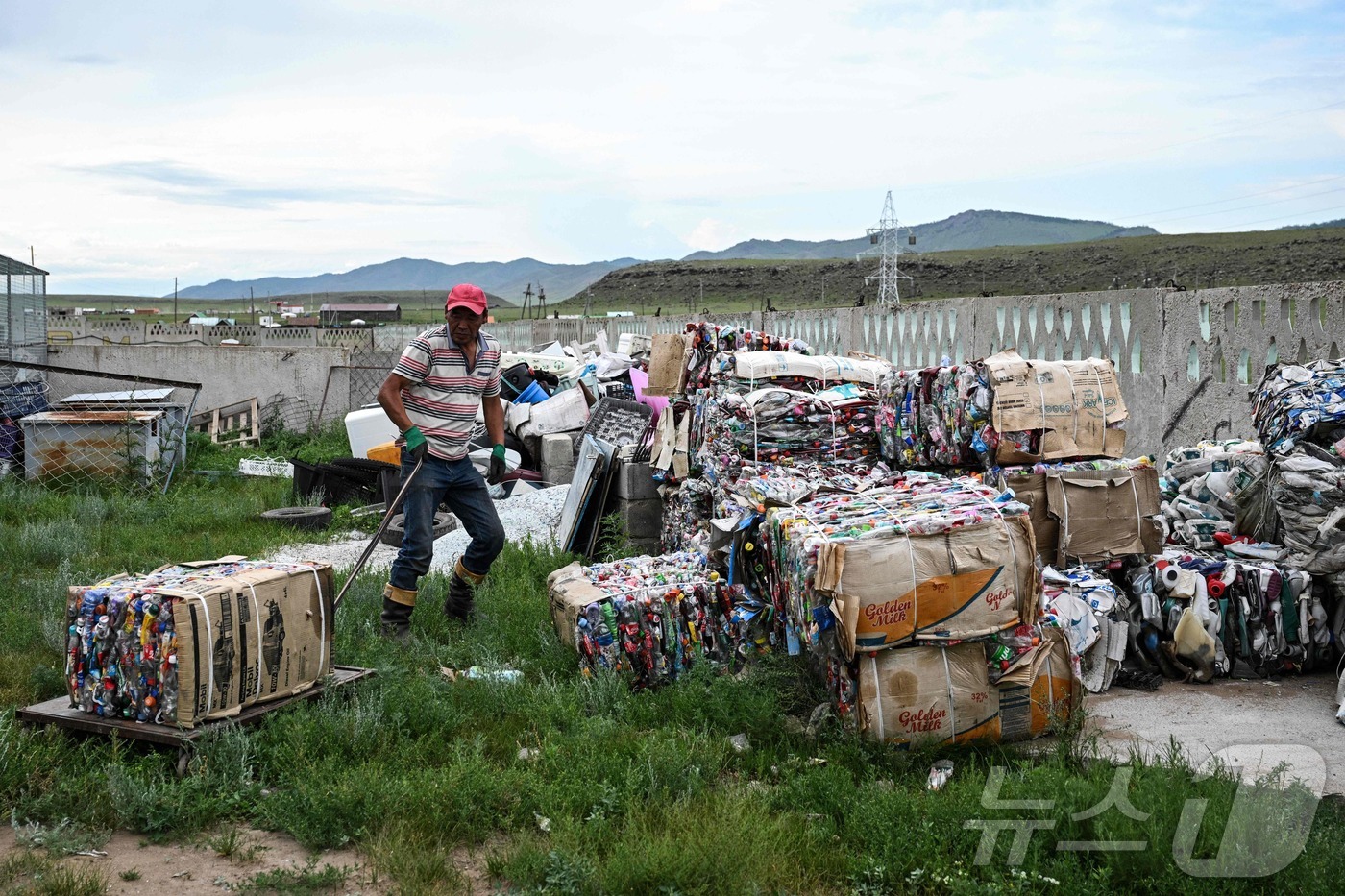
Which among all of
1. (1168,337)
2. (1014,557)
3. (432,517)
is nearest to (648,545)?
(432,517)

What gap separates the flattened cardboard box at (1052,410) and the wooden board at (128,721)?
3756 mm

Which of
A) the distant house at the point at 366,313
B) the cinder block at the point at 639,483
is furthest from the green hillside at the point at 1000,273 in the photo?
the cinder block at the point at 639,483

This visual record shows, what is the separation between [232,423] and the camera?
16.0 m

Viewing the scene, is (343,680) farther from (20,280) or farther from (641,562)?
(20,280)

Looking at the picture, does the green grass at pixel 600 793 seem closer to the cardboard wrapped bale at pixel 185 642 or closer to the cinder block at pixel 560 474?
the cardboard wrapped bale at pixel 185 642

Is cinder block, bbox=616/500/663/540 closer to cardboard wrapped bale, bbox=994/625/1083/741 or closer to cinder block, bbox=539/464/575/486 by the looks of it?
cinder block, bbox=539/464/575/486

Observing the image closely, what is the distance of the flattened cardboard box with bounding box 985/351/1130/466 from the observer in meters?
5.89

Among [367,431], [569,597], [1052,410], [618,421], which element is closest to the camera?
[569,597]

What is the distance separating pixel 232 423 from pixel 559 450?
7.09 m

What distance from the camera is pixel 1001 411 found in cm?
589

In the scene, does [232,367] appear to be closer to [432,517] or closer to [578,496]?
[578,496]

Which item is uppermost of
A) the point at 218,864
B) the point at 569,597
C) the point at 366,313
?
the point at 366,313

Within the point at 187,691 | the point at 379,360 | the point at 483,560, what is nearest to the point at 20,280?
the point at 379,360
